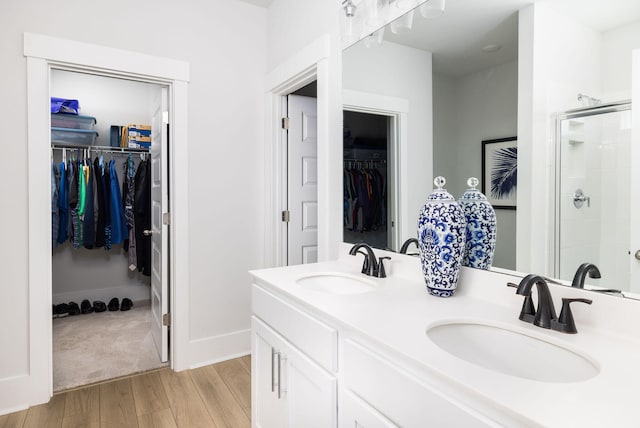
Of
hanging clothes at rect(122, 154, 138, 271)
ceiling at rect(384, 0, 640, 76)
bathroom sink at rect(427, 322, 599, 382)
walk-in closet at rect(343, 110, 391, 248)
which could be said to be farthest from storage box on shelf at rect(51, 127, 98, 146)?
bathroom sink at rect(427, 322, 599, 382)

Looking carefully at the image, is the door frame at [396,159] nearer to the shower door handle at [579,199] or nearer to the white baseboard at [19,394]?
the shower door handle at [579,199]

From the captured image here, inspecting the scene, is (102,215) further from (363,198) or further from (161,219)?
(363,198)

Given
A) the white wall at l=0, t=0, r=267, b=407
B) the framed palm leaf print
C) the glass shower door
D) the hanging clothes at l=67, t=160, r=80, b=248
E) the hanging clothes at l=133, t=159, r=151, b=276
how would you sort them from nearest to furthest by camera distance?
the glass shower door < the framed palm leaf print < the white wall at l=0, t=0, r=267, b=407 < the hanging clothes at l=67, t=160, r=80, b=248 < the hanging clothes at l=133, t=159, r=151, b=276

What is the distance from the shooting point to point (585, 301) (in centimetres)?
98

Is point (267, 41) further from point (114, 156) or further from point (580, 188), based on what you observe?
point (580, 188)

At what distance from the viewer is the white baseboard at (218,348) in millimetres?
2627

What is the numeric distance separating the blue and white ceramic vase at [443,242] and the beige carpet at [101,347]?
2.14 meters

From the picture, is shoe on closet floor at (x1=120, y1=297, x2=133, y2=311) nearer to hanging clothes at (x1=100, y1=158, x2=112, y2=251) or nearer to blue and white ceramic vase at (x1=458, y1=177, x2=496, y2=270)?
hanging clothes at (x1=100, y1=158, x2=112, y2=251)

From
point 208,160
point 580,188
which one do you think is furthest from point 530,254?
point 208,160

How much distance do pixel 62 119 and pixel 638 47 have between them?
3993mm

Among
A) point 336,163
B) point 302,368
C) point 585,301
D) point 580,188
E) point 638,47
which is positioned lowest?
point 302,368

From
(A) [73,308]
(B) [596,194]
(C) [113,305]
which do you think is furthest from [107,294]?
(B) [596,194]

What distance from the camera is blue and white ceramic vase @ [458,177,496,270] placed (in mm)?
1321

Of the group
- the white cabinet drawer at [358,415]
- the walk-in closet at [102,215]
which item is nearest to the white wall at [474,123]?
the white cabinet drawer at [358,415]
